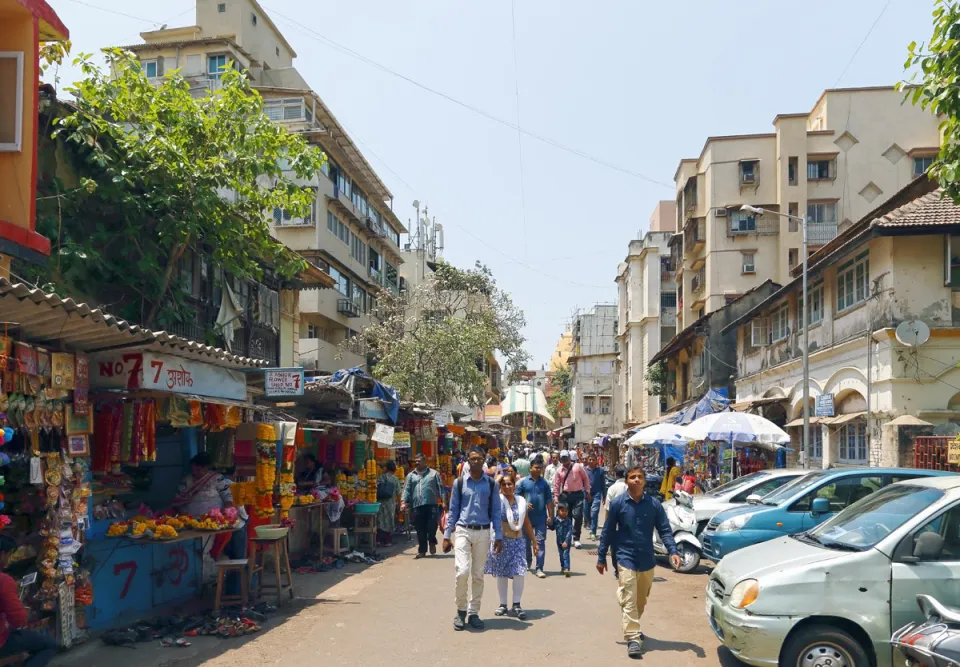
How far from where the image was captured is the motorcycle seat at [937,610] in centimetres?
576

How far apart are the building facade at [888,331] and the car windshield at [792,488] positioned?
256 inches

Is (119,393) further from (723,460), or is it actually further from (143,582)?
(723,460)

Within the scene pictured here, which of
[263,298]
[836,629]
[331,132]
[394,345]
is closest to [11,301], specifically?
[836,629]

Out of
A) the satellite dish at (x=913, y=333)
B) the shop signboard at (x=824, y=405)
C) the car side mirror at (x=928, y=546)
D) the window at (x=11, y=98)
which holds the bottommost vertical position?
the car side mirror at (x=928, y=546)

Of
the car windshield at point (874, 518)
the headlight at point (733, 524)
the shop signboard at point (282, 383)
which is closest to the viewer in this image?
the car windshield at point (874, 518)

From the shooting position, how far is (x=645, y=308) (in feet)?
203

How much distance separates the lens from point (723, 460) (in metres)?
25.7

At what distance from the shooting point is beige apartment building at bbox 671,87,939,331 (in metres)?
43.6

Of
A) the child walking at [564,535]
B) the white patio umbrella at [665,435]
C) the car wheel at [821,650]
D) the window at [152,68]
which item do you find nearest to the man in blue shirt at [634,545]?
the car wheel at [821,650]

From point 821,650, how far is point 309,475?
35.4 ft

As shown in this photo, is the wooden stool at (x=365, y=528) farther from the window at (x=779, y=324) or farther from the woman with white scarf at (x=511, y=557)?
the window at (x=779, y=324)

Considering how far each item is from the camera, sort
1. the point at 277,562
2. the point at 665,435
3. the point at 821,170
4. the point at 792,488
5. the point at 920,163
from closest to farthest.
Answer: the point at 277,562 → the point at 792,488 → the point at 665,435 → the point at 920,163 → the point at 821,170

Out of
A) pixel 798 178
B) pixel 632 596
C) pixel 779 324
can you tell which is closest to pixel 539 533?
pixel 632 596

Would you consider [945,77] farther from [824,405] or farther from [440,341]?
[440,341]
